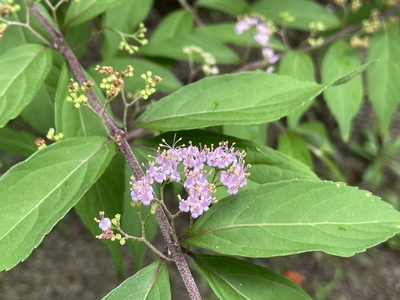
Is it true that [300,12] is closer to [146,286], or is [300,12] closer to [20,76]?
[20,76]

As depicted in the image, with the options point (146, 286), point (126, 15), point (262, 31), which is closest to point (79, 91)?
point (146, 286)

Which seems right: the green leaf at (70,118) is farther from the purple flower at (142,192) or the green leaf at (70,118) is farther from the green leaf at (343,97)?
the green leaf at (343,97)

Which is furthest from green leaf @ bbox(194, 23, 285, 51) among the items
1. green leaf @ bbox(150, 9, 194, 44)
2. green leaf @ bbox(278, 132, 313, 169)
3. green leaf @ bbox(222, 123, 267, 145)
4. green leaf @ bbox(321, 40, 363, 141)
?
green leaf @ bbox(222, 123, 267, 145)

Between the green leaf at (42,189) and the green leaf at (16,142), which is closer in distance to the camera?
the green leaf at (42,189)

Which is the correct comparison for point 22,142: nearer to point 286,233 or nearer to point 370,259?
point 286,233

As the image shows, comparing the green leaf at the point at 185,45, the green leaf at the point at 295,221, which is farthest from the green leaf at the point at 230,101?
the green leaf at the point at 185,45
